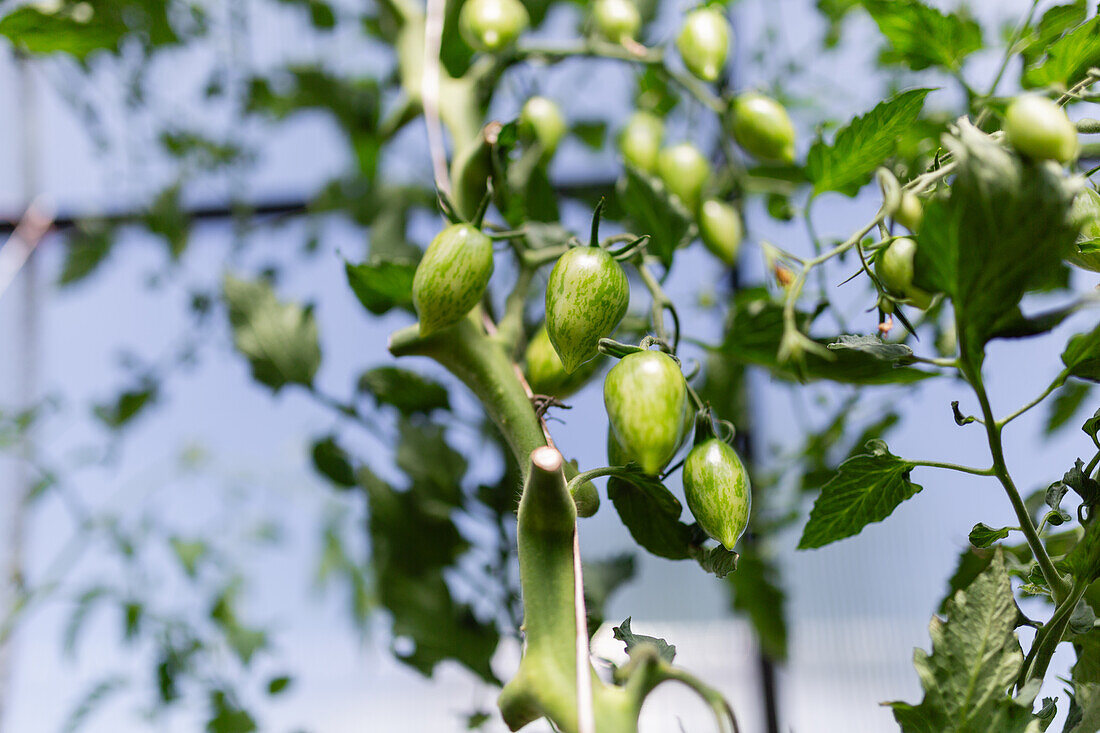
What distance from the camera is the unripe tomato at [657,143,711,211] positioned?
348 mm

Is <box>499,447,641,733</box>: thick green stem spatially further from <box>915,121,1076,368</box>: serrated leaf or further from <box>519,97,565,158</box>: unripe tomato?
→ <box>519,97,565,158</box>: unripe tomato

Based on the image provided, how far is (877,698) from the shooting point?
537mm

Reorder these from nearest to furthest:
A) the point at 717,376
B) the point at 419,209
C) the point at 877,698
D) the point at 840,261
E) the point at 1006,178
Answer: the point at 1006,178 → the point at 840,261 → the point at 717,376 → the point at 877,698 → the point at 419,209

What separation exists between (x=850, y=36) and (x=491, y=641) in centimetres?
52

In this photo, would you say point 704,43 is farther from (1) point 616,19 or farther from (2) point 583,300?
(2) point 583,300

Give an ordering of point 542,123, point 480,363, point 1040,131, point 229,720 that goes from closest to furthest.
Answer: point 1040,131, point 480,363, point 542,123, point 229,720

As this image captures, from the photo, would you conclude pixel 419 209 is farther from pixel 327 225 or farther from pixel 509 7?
pixel 509 7

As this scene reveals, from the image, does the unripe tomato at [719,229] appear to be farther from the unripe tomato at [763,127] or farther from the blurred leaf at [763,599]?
the blurred leaf at [763,599]

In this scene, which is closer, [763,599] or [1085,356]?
[1085,356]

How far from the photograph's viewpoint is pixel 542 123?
0.37 metres

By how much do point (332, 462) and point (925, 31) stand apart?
1.20ft

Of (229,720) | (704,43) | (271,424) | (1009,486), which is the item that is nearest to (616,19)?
(704,43)

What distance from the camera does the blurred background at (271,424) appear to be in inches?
20.0

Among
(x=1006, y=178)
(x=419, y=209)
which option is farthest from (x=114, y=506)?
(x=1006, y=178)
